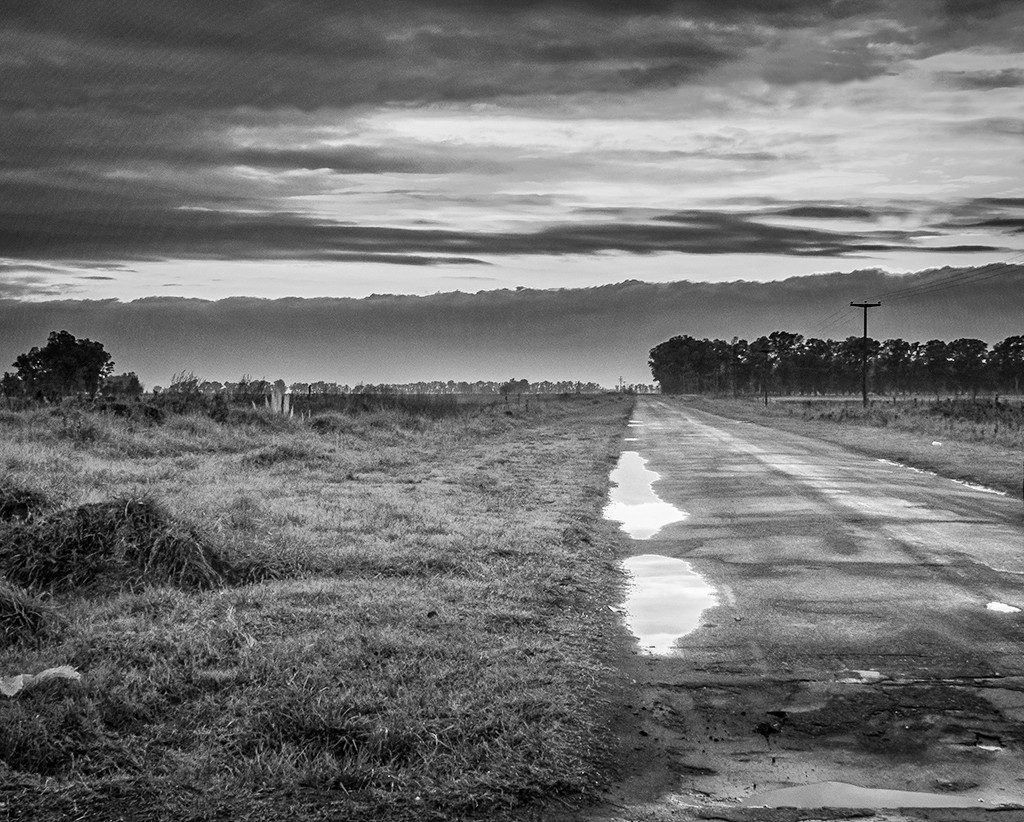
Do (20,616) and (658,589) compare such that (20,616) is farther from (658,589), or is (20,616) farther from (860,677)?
(860,677)

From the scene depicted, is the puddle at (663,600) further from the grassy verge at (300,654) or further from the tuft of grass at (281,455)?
the tuft of grass at (281,455)

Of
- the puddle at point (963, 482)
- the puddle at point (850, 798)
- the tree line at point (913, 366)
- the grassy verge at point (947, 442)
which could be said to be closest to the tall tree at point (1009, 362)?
the tree line at point (913, 366)

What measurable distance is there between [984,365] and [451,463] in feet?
601

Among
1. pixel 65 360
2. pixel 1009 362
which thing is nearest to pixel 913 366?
pixel 1009 362

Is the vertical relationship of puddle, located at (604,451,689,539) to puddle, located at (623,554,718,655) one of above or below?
below

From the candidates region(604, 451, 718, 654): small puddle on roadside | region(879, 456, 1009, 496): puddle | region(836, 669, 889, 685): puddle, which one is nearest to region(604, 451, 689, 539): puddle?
region(604, 451, 718, 654): small puddle on roadside

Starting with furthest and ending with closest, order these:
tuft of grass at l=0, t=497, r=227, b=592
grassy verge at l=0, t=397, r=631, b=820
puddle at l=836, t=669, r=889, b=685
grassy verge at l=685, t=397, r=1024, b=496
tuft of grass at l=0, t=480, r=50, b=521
→ grassy verge at l=685, t=397, r=1024, b=496, tuft of grass at l=0, t=480, r=50, b=521, tuft of grass at l=0, t=497, r=227, b=592, puddle at l=836, t=669, r=889, b=685, grassy verge at l=0, t=397, r=631, b=820

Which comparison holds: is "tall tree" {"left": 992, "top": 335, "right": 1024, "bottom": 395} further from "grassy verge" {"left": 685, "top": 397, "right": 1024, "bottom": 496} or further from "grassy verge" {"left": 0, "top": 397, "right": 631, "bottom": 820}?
"grassy verge" {"left": 0, "top": 397, "right": 631, "bottom": 820}

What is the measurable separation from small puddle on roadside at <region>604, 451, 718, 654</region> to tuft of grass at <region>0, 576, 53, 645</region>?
448cm

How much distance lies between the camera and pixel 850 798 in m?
4.66

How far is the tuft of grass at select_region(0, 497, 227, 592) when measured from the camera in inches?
345

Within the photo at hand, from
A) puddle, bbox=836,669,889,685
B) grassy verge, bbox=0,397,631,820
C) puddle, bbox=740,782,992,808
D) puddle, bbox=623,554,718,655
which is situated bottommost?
puddle, bbox=623,554,718,655

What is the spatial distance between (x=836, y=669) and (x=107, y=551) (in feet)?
21.3

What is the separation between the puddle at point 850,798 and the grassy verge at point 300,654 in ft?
2.80
